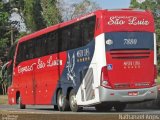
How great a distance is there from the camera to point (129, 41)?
2027cm

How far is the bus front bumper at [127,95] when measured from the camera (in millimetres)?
19969

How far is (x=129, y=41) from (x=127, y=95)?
2072mm

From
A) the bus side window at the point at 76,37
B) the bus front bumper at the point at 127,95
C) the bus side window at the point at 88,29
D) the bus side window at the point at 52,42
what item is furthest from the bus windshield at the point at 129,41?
the bus side window at the point at 52,42

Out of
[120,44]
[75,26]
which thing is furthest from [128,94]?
[75,26]

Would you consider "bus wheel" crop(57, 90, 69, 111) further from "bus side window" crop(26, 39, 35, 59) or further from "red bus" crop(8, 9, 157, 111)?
"bus side window" crop(26, 39, 35, 59)

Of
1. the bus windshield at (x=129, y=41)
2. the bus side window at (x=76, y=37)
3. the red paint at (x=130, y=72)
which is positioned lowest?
the red paint at (x=130, y=72)

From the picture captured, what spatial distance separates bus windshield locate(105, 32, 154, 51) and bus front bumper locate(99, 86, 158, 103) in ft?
5.29

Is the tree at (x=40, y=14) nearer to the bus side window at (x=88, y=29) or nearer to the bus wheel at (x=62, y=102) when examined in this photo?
the bus wheel at (x=62, y=102)

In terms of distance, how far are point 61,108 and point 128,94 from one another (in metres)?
4.25

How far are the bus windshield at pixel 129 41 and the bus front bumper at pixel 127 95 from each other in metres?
1.61

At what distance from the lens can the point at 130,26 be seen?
67.1 feet

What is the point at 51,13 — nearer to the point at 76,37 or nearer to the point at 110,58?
the point at 76,37

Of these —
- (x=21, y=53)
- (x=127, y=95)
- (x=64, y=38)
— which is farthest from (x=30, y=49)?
(x=127, y=95)

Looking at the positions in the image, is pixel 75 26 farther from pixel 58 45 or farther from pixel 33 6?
pixel 33 6
